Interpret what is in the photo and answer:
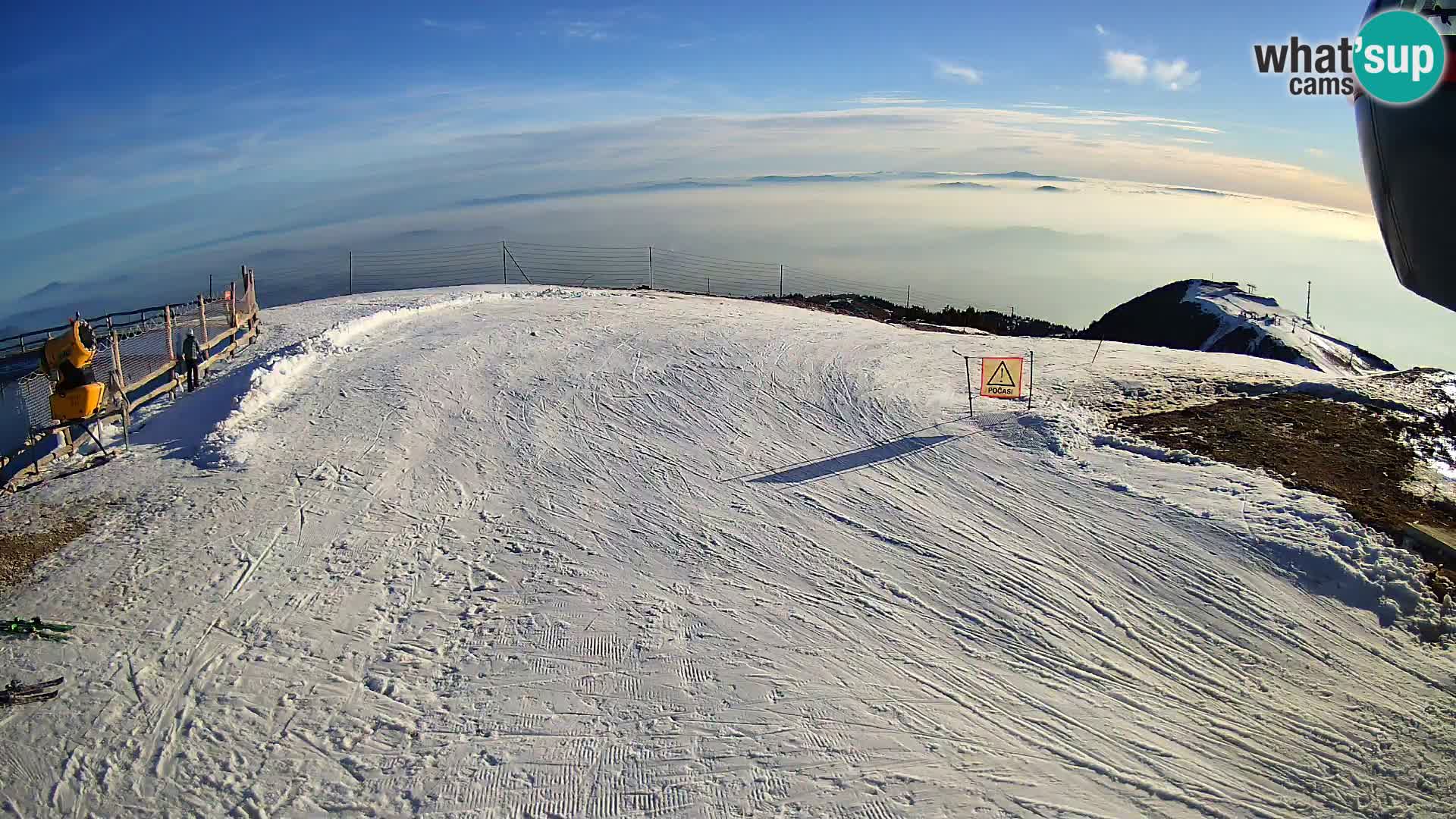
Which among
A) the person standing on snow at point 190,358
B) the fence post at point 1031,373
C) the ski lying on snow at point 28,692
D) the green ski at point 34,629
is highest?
the person standing on snow at point 190,358

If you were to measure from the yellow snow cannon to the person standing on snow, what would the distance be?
3.91 metres

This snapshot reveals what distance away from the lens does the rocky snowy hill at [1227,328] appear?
69.8ft

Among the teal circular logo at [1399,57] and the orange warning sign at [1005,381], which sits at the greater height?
the teal circular logo at [1399,57]

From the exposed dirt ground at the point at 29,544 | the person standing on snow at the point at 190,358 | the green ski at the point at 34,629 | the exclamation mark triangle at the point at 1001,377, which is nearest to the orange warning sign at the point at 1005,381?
the exclamation mark triangle at the point at 1001,377

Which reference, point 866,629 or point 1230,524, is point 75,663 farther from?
point 1230,524

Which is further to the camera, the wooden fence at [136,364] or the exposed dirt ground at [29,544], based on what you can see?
the wooden fence at [136,364]

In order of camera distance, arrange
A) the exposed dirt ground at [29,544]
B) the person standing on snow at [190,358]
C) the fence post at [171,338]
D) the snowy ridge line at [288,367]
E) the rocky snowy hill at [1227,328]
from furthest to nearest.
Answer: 1. the rocky snowy hill at [1227,328]
2. the person standing on snow at [190,358]
3. the fence post at [171,338]
4. the snowy ridge line at [288,367]
5. the exposed dirt ground at [29,544]

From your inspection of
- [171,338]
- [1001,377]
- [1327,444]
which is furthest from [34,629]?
[1327,444]

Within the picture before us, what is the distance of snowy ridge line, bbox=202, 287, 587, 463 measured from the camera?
12828 millimetres

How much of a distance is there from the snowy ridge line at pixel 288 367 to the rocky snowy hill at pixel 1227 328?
21.0 meters

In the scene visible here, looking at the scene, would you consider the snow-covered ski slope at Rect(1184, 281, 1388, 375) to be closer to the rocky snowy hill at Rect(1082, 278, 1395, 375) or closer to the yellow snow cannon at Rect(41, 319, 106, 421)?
the rocky snowy hill at Rect(1082, 278, 1395, 375)

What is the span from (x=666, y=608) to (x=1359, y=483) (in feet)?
32.8

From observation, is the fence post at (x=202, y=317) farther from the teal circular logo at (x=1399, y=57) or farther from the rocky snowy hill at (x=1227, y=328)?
the rocky snowy hill at (x=1227, y=328)

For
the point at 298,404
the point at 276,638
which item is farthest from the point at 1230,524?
the point at 298,404
